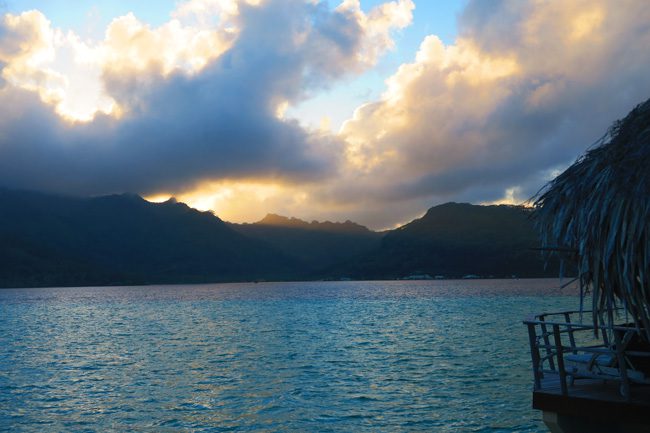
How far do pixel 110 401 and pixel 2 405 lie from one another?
4.89 m

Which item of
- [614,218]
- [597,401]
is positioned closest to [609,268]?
[614,218]

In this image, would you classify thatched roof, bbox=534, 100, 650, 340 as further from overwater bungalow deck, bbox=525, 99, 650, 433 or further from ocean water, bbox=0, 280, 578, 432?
ocean water, bbox=0, 280, 578, 432

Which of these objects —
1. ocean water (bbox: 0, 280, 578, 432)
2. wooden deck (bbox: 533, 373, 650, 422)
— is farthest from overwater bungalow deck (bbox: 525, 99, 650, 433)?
ocean water (bbox: 0, 280, 578, 432)

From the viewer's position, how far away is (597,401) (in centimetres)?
1050

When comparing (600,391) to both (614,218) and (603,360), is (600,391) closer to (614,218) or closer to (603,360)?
(603,360)

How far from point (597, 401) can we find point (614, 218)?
3.35 metres

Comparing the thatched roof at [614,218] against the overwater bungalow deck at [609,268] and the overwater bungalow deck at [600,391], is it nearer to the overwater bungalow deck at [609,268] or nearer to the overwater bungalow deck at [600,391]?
the overwater bungalow deck at [609,268]

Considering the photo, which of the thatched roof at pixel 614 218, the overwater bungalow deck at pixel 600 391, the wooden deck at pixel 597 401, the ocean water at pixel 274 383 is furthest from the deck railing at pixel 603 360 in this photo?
the ocean water at pixel 274 383

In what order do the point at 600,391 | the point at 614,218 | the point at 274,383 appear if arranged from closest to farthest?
the point at 614,218 < the point at 600,391 < the point at 274,383

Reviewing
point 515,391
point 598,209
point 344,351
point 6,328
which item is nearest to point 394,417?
point 515,391

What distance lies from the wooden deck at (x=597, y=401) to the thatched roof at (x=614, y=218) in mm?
1344

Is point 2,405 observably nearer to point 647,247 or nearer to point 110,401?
point 110,401

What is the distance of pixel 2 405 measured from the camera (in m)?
26.8

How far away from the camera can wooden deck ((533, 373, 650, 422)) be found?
1018cm
